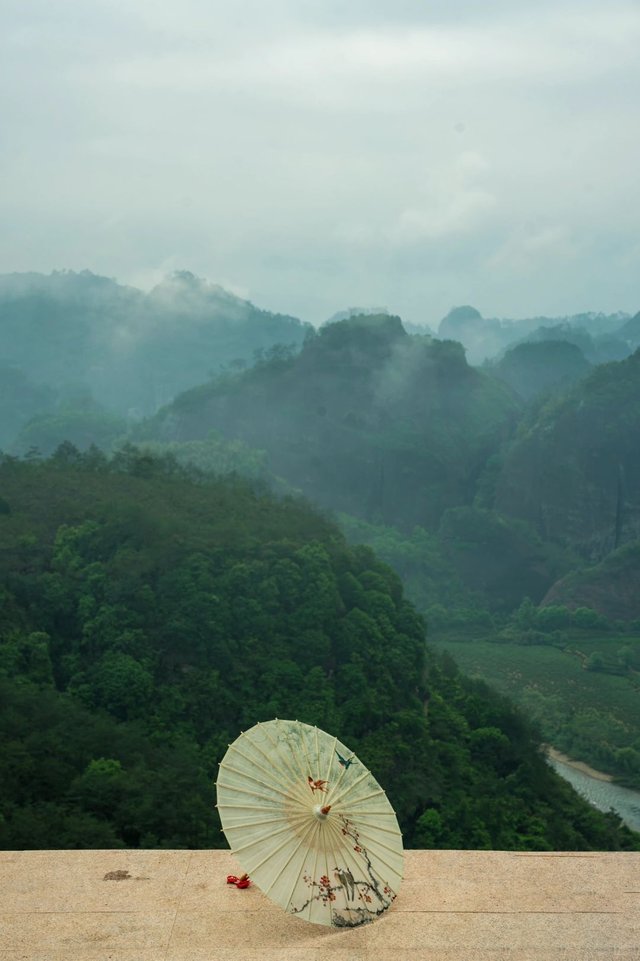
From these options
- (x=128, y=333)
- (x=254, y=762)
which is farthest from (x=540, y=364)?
(x=254, y=762)

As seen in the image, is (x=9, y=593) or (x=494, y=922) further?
(x=9, y=593)

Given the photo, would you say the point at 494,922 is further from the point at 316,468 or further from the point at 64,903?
the point at 316,468

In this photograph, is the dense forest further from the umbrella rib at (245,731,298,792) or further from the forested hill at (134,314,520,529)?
the umbrella rib at (245,731,298,792)

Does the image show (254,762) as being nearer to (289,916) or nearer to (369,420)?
(289,916)

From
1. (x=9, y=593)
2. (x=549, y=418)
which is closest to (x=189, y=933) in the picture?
(x=9, y=593)

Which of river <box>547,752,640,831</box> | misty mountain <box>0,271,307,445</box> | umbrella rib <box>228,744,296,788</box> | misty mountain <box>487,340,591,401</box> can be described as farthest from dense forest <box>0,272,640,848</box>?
misty mountain <box>0,271,307,445</box>

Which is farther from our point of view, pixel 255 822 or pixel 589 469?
pixel 589 469

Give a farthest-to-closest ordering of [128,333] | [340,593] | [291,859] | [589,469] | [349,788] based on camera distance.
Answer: [128,333] < [589,469] < [340,593] < [349,788] < [291,859]
